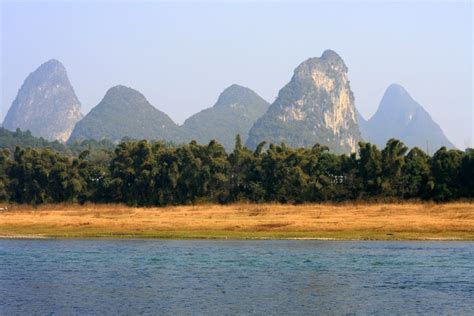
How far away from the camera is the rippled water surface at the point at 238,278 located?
2850 cm

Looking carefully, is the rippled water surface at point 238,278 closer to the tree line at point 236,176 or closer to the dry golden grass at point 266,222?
the dry golden grass at point 266,222

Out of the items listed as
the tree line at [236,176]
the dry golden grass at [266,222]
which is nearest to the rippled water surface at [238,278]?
the dry golden grass at [266,222]

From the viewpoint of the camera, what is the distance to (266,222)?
6550 cm

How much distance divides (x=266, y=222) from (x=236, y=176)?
32049 millimetres

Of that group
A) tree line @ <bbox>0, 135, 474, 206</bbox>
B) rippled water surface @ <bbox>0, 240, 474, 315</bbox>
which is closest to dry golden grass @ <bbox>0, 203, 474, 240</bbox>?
rippled water surface @ <bbox>0, 240, 474, 315</bbox>

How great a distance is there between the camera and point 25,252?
4891cm

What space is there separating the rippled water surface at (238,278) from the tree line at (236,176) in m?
35.7

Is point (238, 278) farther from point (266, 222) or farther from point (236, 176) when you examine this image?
point (236, 176)

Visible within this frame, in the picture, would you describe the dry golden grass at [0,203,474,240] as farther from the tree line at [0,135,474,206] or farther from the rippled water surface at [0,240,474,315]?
the tree line at [0,135,474,206]

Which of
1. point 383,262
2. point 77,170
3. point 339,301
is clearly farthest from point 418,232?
point 77,170

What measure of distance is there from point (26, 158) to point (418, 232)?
207ft

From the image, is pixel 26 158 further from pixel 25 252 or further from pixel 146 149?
pixel 25 252

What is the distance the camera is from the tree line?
8794 cm

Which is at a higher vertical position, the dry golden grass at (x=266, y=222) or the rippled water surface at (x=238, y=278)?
the dry golden grass at (x=266, y=222)
